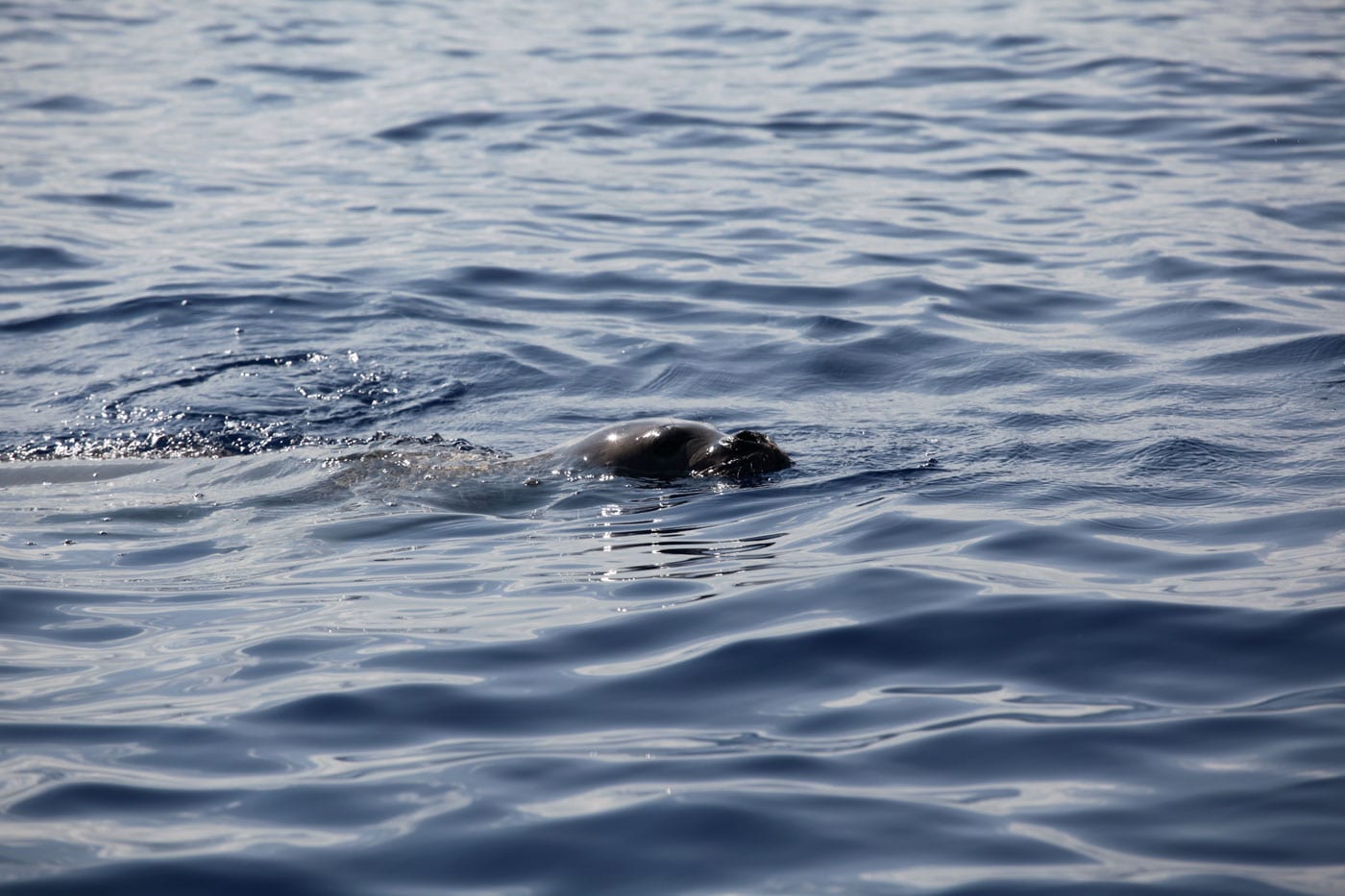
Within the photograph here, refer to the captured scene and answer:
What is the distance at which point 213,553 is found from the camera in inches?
238

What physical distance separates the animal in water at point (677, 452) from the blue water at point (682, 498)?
0.14 m

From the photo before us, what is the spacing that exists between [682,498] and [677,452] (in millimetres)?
347

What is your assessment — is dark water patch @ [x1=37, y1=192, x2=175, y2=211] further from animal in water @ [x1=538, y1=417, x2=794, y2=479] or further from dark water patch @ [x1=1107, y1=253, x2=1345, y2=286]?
dark water patch @ [x1=1107, y1=253, x2=1345, y2=286]

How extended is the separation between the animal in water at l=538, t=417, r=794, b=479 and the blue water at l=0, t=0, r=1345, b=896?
0.46 feet

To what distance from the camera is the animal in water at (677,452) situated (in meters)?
6.51

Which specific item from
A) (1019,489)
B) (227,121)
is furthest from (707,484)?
(227,121)

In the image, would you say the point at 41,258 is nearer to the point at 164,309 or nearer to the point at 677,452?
the point at 164,309

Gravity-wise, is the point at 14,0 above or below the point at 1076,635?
above

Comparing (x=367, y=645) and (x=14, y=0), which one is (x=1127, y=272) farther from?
(x=14, y=0)

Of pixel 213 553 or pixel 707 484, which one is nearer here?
pixel 213 553

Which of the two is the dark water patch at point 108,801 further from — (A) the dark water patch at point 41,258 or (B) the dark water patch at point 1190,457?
(A) the dark water patch at point 41,258

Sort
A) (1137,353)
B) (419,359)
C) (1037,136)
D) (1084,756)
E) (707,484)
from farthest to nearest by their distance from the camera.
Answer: (1037,136) → (419,359) → (1137,353) → (707,484) → (1084,756)

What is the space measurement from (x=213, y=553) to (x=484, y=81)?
13.1m

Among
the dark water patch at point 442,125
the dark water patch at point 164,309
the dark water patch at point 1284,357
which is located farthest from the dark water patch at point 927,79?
the dark water patch at point 1284,357
